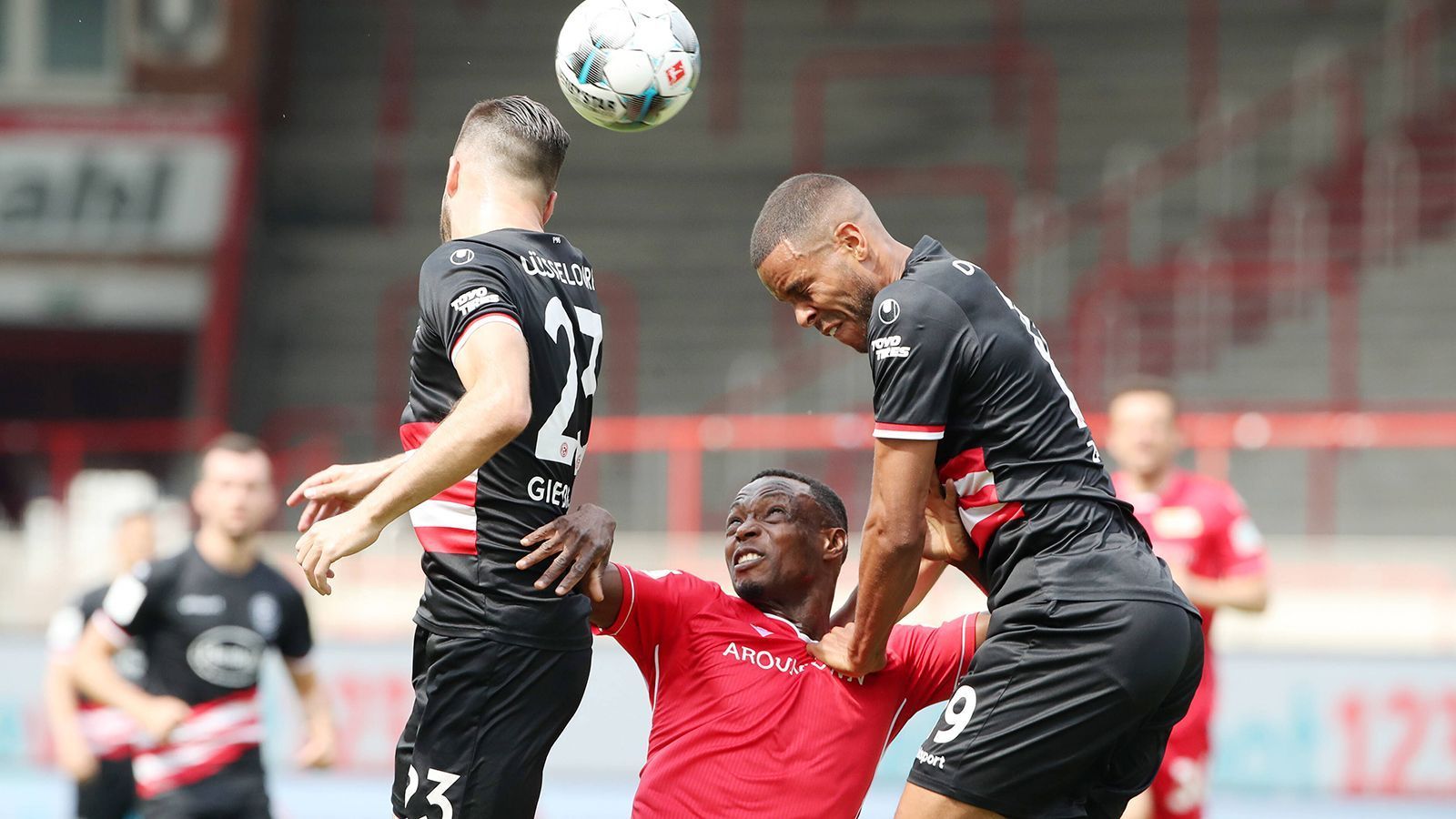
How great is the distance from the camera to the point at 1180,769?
23.4ft

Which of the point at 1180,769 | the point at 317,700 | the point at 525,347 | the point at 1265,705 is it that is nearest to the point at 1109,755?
the point at 525,347

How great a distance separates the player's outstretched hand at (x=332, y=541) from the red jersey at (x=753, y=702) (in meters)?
1.09

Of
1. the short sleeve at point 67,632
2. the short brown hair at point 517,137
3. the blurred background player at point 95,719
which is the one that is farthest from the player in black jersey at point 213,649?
the short brown hair at point 517,137

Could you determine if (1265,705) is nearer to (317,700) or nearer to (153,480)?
(317,700)

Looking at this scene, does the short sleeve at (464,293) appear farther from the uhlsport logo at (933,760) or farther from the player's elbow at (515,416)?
the uhlsport logo at (933,760)

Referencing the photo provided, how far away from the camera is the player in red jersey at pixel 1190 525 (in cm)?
726

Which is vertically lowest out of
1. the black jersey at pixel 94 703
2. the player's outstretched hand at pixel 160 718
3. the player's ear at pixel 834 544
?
the black jersey at pixel 94 703

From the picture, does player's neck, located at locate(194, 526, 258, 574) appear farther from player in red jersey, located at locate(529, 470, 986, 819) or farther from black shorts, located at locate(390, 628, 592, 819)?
black shorts, located at locate(390, 628, 592, 819)

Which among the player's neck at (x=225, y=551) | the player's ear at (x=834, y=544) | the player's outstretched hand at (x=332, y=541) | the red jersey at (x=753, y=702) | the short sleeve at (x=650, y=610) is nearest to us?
the player's outstretched hand at (x=332, y=541)

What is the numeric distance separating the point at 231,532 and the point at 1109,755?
3.73 m

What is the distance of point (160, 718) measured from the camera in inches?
237

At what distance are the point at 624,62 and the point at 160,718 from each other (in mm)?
2883

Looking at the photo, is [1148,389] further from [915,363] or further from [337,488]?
[337,488]

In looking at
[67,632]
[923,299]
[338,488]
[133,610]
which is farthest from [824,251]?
[67,632]
